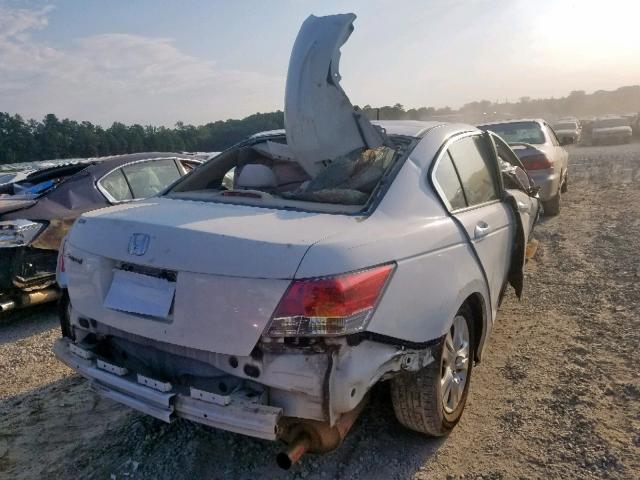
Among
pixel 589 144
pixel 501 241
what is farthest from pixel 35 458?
pixel 589 144

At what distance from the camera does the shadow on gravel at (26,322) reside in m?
4.91

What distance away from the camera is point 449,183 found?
3.13m

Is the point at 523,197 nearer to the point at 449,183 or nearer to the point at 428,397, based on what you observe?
the point at 449,183

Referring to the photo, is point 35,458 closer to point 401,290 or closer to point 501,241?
point 401,290

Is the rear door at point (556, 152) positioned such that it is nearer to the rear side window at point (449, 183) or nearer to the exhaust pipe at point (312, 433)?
the rear side window at point (449, 183)

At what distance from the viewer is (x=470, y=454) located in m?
2.80

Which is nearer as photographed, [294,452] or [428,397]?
[294,452]

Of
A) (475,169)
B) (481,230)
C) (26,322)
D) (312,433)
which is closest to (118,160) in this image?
(26,322)

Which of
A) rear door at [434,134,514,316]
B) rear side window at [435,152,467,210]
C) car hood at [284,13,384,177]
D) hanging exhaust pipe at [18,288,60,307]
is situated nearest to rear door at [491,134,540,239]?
rear door at [434,134,514,316]

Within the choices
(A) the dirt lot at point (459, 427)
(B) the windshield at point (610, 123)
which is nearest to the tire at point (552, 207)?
(A) the dirt lot at point (459, 427)

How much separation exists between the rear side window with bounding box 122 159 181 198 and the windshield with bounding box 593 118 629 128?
33.9 m

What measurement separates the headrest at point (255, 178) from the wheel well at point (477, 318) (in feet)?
5.27

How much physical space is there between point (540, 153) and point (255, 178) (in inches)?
237

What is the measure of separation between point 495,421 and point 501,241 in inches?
45.5
